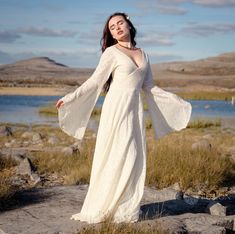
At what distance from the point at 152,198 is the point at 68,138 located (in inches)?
421

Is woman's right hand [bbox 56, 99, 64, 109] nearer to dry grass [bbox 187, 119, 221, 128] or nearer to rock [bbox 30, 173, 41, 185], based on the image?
rock [bbox 30, 173, 41, 185]

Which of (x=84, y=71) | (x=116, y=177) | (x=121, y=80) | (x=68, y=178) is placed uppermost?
(x=121, y=80)

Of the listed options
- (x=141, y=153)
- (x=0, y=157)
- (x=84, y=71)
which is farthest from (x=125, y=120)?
(x=84, y=71)

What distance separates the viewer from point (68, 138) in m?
18.6

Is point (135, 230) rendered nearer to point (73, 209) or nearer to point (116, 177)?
point (116, 177)

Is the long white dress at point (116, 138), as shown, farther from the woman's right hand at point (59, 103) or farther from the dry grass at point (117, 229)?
the dry grass at point (117, 229)

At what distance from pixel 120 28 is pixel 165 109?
1170 mm

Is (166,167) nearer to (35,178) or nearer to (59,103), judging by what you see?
(35,178)

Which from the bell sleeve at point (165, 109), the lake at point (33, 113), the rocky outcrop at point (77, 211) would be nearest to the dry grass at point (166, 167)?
the rocky outcrop at point (77, 211)

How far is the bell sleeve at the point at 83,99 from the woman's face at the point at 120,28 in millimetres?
215

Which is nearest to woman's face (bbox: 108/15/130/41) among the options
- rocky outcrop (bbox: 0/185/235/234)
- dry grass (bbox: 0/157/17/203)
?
rocky outcrop (bbox: 0/185/235/234)

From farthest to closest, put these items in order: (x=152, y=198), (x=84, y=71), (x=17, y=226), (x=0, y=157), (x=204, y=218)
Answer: (x=84, y=71) < (x=0, y=157) < (x=152, y=198) < (x=204, y=218) < (x=17, y=226)

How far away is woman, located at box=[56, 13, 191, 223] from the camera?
6.63 m

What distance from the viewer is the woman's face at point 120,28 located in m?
6.77
